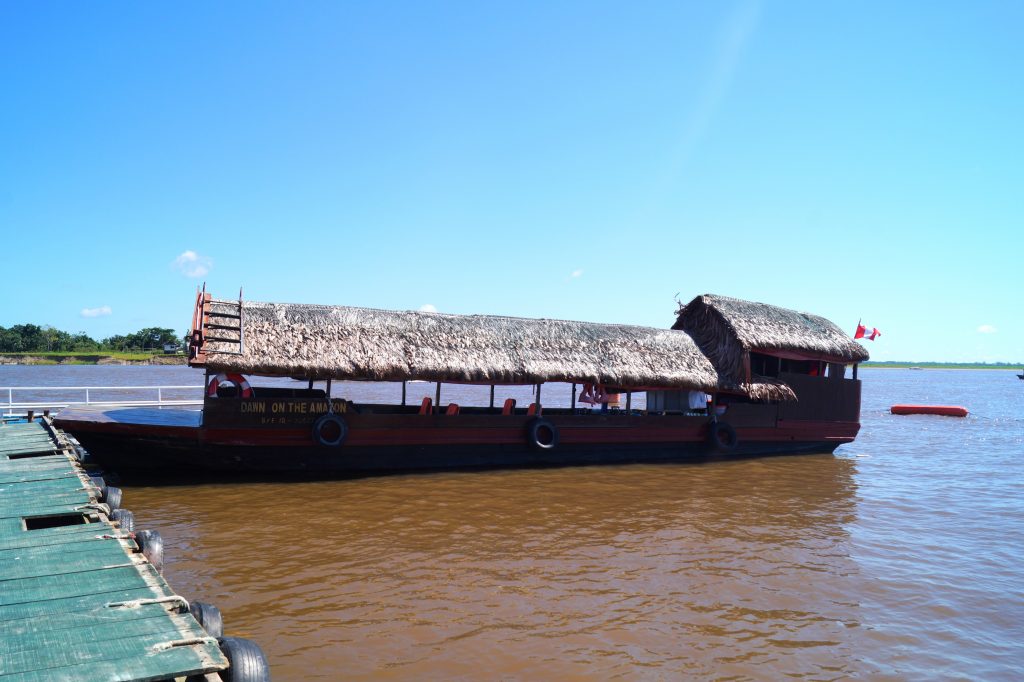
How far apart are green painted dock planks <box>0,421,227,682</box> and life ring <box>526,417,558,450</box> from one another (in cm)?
853

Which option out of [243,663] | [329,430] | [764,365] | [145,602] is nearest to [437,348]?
[329,430]

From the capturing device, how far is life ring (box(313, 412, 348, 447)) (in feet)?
39.8

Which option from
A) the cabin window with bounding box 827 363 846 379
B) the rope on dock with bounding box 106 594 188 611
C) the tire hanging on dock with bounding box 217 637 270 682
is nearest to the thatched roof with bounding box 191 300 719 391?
the cabin window with bounding box 827 363 846 379

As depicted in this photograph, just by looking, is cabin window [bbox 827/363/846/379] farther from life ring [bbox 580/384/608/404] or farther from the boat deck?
the boat deck

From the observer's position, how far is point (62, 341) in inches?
2682

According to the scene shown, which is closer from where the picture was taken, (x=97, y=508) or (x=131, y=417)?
(x=97, y=508)

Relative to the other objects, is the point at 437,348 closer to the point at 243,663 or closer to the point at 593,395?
the point at 593,395

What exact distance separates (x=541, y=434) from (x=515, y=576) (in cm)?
671

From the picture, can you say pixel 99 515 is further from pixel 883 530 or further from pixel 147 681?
pixel 883 530

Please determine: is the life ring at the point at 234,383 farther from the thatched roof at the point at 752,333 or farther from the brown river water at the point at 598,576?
the thatched roof at the point at 752,333

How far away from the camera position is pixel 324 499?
1078 cm

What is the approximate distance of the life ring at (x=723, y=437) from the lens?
1588 centimetres

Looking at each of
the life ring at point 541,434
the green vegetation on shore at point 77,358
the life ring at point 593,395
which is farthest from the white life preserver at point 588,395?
the green vegetation on shore at point 77,358

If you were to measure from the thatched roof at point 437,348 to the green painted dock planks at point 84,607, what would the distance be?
209 inches
